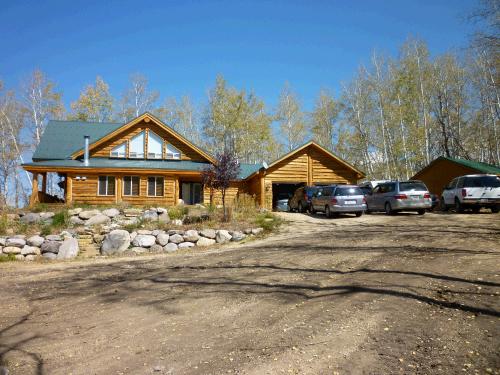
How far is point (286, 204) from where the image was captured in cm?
2855

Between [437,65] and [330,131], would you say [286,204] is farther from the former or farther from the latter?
[437,65]

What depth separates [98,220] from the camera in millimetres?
17266

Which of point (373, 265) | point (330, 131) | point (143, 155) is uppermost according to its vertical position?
point (330, 131)

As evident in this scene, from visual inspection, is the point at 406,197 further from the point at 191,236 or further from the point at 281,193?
the point at 281,193

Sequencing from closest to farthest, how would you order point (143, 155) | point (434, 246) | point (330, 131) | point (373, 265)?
point (373, 265)
point (434, 246)
point (143, 155)
point (330, 131)

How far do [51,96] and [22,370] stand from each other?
1520 inches

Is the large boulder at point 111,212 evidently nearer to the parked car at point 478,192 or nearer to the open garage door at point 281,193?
the open garage door at point 281,193

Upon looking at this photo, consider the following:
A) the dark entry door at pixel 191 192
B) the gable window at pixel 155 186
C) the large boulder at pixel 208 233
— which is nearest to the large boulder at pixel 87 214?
the gable window at pixel 155 186

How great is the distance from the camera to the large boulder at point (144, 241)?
14.4 meters

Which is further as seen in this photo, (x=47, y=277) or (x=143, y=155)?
(x=143, y=155)

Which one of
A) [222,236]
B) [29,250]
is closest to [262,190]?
[222,236]

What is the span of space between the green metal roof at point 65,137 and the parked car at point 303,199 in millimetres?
15055

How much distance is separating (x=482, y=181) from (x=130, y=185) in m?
20.1

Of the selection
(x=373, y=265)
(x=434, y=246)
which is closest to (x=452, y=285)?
(x=373, y=265)
